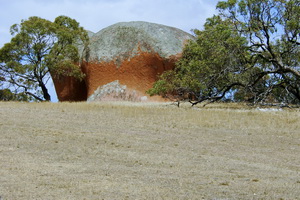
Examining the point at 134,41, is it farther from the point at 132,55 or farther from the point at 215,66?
the point at 215,66

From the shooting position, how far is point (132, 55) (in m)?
27.6

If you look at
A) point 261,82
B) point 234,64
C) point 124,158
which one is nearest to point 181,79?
point 234,64

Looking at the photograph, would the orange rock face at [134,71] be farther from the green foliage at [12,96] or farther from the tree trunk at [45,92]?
the green foliage at [12,96]

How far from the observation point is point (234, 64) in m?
20.8

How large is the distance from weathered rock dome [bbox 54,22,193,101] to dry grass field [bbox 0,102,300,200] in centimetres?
1205

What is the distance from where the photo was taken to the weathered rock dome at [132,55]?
27.4 meters

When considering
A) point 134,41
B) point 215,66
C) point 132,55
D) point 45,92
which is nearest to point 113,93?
point 132,55

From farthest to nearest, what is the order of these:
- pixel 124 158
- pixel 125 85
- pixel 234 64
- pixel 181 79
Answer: pixel 125 85 → pixel 181 79 → pixel 234 64 → pixel 124 158

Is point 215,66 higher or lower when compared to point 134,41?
lower

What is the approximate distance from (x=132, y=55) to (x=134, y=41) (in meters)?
1.01

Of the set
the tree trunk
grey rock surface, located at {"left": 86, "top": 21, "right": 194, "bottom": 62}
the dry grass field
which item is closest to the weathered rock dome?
grey rock surface, located at {"left": 86, "top": 21, "right": 194, "bottom": 62}

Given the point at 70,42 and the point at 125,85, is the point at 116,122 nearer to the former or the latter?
the point at 125,85

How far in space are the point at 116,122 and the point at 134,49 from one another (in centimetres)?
1445

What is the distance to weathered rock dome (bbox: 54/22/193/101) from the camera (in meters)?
27.4
